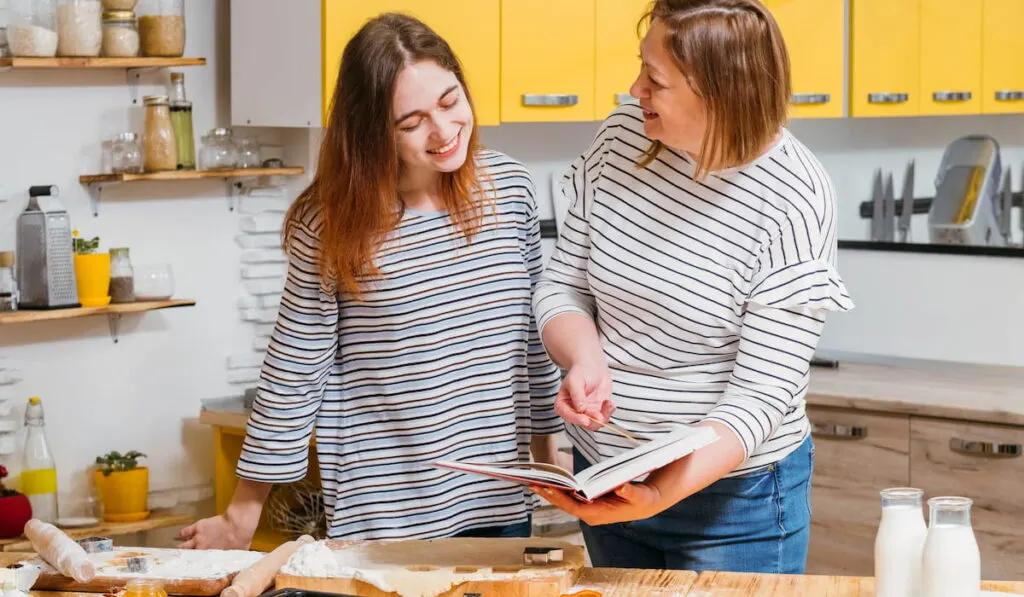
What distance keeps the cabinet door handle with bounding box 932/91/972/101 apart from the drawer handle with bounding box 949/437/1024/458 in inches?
44.2

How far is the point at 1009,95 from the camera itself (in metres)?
3.86

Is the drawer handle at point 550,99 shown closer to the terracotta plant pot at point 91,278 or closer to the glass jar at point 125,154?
the glass jar at point 125,154

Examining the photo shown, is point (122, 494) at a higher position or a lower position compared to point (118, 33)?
lower

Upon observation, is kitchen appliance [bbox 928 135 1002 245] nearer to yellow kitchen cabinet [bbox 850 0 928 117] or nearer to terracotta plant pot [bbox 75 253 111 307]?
yellow kitchen cabinet [bbox 850 0 928 117]

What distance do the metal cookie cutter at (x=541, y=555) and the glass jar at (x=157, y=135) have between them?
1.78 meters

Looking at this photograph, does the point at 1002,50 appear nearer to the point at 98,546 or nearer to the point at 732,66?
the point at 732,66

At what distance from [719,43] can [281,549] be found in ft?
3.04

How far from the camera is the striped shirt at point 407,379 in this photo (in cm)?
199

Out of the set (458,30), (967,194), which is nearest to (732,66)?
(458,30)

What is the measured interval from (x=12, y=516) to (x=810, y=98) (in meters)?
2.44

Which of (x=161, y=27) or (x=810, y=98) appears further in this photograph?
(x=810, y=98)

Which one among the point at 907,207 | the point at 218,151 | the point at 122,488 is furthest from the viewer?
the point at 907,207

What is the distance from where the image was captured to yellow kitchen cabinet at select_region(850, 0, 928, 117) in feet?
12.9

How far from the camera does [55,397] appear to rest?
10.8 feet
